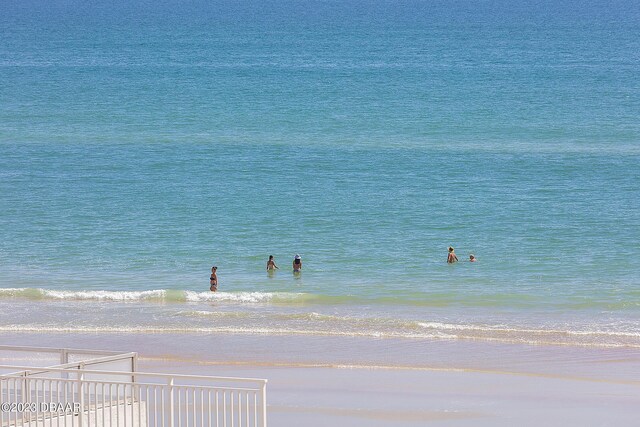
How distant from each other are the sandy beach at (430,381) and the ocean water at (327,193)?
1228 millimetres

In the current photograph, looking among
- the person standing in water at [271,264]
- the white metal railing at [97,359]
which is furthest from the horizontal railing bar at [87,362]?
the person standing in water at [271,264]

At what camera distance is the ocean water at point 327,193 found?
92.1 ft

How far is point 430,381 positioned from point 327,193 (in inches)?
930

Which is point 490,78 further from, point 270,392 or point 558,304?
point 270,392

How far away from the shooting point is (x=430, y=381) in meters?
20.2

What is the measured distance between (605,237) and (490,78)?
4298 centimetres

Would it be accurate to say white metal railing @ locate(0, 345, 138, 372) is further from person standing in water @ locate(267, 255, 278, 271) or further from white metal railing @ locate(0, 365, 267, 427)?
person standing in water @ locate(267, 255, 278, 271)

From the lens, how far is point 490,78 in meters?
77.6

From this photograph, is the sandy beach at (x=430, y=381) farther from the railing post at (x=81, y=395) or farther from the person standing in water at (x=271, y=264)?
the person standing in water at (x=271, y=264)

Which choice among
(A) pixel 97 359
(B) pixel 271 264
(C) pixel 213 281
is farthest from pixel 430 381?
(B) pixel 271 264

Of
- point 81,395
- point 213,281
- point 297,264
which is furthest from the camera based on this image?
point 297,264

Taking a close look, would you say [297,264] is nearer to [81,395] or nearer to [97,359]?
[97,359]

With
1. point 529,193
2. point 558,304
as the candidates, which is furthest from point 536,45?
point 558,304

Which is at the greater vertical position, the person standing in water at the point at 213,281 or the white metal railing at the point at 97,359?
the person standing in water at the point at 213,281
